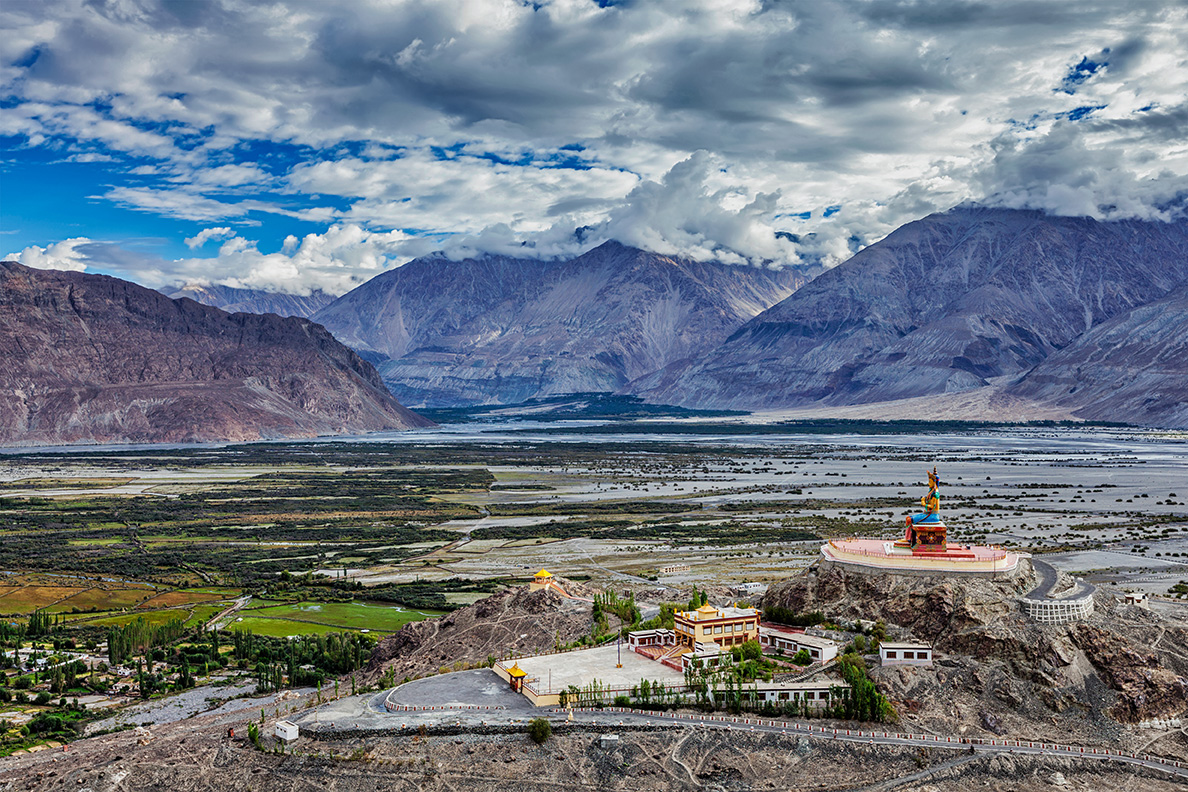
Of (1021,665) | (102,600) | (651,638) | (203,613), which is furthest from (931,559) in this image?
(102,600)

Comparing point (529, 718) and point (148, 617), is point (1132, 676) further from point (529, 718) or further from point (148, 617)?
point (148, 617)

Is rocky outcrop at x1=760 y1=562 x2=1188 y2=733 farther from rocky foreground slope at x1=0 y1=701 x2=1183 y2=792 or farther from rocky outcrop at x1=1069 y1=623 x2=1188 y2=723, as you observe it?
rocky foreground slope at x1=0 y1=701 x2=1183 y2=792

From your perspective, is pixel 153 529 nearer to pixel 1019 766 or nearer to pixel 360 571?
pixel 360 571

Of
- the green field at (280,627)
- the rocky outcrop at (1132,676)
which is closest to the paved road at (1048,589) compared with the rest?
the rocky outcrop at (1132,676)

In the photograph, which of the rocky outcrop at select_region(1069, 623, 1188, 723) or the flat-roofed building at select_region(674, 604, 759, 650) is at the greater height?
the flat-roofed building at select_region(674, 604, 759, 650)

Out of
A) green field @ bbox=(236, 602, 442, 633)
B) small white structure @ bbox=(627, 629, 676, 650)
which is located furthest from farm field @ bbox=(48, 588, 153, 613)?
small white structure @ bbox=(627, 629, 676, 650)

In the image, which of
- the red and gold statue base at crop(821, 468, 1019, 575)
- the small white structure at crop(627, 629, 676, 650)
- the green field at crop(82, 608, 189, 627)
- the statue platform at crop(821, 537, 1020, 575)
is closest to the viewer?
the statue platform at crop(821, 537, 1020, 575)

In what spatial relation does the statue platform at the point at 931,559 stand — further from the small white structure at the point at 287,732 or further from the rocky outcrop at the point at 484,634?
the small white structure at the point at 287,732
